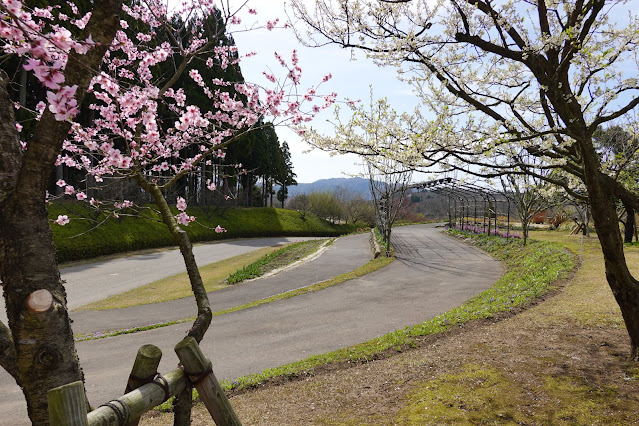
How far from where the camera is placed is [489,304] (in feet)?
28.0

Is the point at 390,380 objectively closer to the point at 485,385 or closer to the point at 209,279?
the point at 485,385

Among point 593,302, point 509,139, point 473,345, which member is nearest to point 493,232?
point 593,302

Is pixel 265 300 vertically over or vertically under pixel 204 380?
under

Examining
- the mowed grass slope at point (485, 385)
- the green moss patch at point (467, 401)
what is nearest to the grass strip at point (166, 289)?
the mowed grass slope at point (485, 385)

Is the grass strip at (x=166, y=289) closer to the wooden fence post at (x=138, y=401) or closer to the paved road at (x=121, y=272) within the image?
the paved road at (x=121, y=272)

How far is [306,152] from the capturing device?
7156 millimetres

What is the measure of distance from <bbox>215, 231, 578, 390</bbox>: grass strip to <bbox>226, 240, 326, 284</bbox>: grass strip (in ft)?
27.0

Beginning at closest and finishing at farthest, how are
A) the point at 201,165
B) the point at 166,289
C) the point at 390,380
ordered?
the point at 390,380 < the point at 201,165 < the point at 166,289

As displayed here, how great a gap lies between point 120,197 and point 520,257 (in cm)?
2085

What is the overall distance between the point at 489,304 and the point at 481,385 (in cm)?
447

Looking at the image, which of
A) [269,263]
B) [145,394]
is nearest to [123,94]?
[145,394]

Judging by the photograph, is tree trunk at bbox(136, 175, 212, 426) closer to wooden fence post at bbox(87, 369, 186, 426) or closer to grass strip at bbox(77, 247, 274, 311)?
wooden fence post at bbox(87, 369, 186, 426)

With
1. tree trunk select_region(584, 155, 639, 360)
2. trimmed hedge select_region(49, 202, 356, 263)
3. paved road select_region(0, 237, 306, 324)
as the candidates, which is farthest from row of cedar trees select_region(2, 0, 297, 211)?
tree trunk select_region(584, 155, 639, 360)

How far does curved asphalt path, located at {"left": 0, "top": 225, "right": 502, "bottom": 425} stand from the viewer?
6.30 meters
